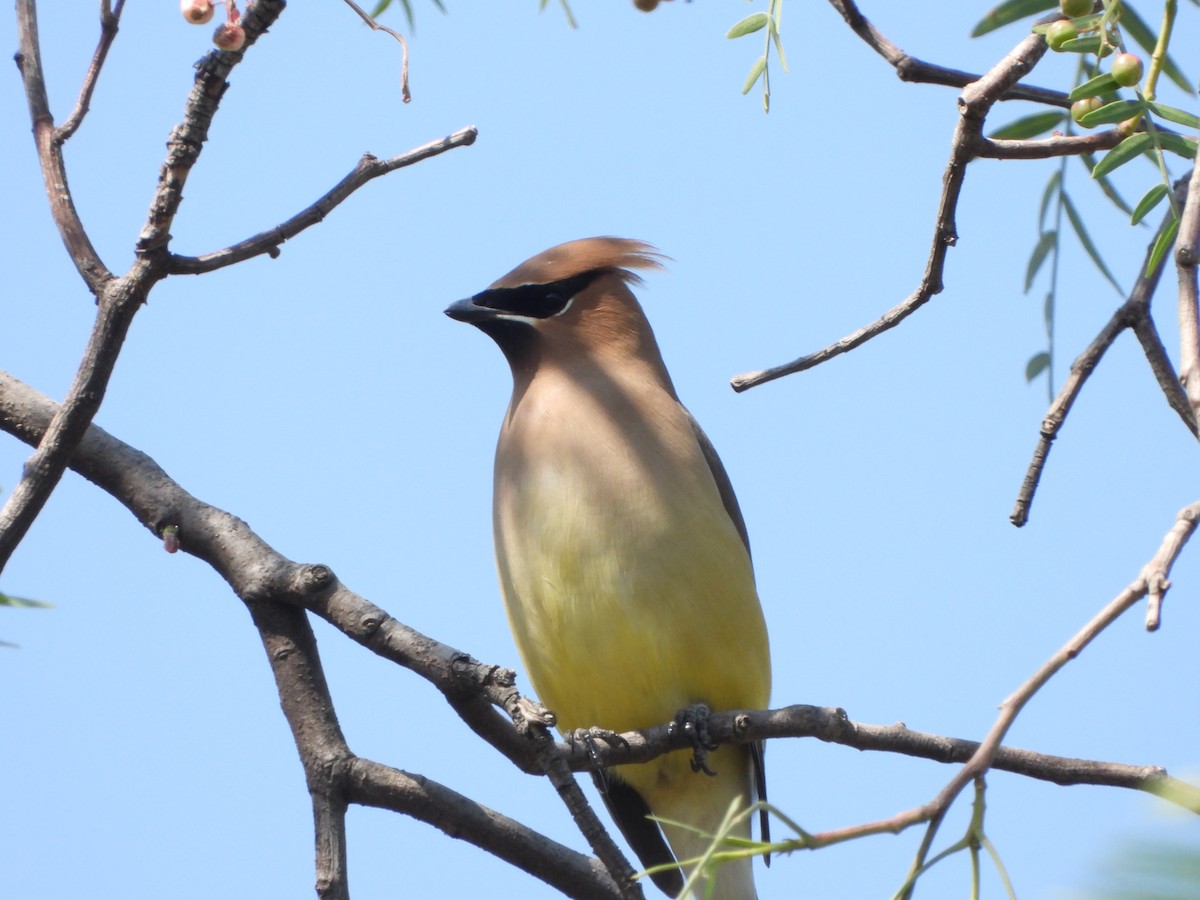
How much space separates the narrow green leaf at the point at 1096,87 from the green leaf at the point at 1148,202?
0.16 m

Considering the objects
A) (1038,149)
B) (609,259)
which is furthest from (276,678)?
(609,259)

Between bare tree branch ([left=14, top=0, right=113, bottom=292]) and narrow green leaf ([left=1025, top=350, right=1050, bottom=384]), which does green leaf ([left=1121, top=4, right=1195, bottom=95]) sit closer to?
narrow green leaf ([left=1025, top=350, right=1050, bottom=384])

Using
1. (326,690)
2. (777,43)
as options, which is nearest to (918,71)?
(777,43)

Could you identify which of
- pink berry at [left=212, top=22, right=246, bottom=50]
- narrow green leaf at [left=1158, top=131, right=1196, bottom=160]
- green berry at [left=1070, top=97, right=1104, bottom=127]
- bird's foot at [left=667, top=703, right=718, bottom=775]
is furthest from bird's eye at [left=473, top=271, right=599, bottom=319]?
narrow green leaf at [left=1158, top=131, right=1196, bottom=160]

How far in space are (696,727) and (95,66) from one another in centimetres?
192

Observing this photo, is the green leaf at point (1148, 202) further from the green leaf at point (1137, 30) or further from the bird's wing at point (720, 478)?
the bird's wing at point (720, 478)

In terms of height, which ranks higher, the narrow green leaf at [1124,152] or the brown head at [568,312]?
the brown head at [568,312]

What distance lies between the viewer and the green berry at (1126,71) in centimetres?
A: 210

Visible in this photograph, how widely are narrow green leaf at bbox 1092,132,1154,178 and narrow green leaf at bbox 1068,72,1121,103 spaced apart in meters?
0.10

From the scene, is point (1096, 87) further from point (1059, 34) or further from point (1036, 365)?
point (1036, 365)

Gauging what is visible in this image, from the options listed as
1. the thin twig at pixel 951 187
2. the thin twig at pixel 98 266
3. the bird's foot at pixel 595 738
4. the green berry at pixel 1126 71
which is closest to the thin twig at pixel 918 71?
the thin twig at pixel 951 187

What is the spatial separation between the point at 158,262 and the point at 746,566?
1836 millimetres

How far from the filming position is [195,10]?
2.54m

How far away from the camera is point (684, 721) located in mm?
3414
